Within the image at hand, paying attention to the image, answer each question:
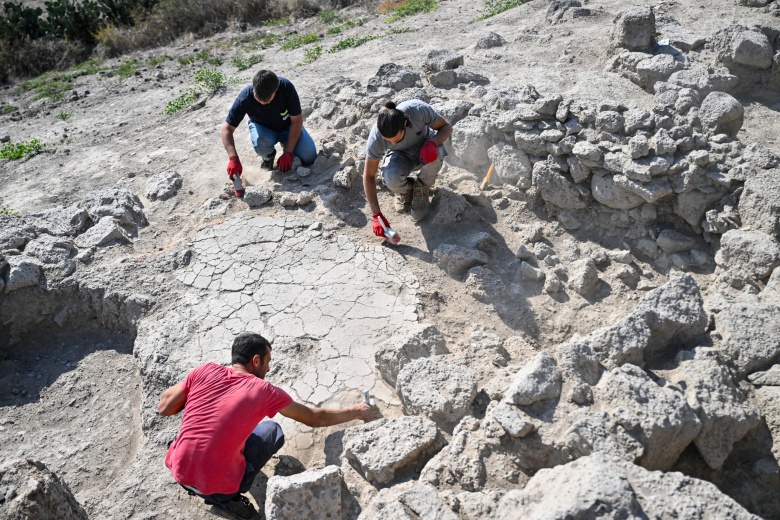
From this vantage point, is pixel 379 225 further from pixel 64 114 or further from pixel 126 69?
pixel 126 69

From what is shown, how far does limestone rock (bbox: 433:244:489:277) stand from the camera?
4730mm

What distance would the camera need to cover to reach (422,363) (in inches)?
143

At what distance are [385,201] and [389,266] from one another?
0.84 meters

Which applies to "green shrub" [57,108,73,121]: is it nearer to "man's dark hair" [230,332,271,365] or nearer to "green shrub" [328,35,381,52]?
"green shrub" [328,35,381,52]

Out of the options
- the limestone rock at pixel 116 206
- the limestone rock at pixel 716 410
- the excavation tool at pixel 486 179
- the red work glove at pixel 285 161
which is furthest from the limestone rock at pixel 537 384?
the limestone rock at pixel 116 206

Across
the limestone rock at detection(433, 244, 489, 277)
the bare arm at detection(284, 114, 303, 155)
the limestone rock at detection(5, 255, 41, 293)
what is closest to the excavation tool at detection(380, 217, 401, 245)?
the limestone rock at detection(433, 244, 489, 277)

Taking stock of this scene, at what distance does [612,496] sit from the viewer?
229 centimetres

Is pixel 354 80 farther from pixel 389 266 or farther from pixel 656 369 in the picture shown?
pixel 656 369

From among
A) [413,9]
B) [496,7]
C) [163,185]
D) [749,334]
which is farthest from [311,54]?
[749,334]

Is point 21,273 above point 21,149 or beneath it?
beneath

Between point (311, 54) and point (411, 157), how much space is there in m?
4.41

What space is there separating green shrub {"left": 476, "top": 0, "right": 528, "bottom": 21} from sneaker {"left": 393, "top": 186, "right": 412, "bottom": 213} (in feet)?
15.2

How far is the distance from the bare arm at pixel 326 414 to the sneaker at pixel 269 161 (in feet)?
10.1

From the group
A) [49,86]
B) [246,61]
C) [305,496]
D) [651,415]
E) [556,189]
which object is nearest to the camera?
[651,415]
